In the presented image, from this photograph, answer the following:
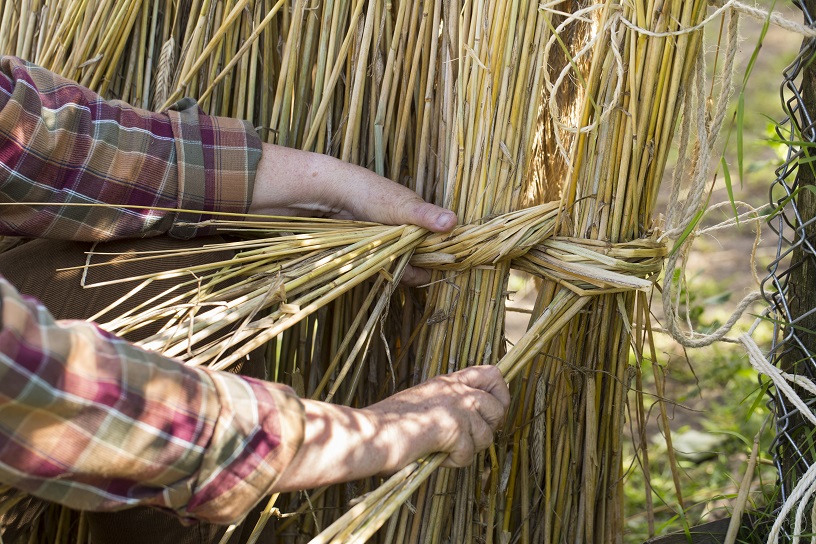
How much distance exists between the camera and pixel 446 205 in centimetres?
136

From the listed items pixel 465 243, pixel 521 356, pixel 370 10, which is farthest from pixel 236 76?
pixel 521 356

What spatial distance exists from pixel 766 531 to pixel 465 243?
0.65 metres

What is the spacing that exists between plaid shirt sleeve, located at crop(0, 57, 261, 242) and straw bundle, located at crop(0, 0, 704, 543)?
0.09m

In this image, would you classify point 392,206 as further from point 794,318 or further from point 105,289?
point 794,318

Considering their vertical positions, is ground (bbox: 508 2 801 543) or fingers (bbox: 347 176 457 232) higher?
fingers (bbox: 347 176 457 232)

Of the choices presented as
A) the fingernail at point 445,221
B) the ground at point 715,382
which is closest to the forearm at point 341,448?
the fingernail at point 445,221

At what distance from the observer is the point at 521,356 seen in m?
1.25

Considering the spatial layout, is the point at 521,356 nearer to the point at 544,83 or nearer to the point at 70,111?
the point at 544,83

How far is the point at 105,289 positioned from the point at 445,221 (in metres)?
0.54

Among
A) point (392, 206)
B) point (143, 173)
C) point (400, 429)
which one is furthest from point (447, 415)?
point (143, 173)

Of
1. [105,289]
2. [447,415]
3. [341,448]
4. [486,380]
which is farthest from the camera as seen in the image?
[105,289]

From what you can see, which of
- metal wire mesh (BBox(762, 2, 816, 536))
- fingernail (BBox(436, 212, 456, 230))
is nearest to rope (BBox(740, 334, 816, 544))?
metal wire mesh (BBox(762, 2, 816, 536))

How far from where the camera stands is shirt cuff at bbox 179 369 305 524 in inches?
33.8

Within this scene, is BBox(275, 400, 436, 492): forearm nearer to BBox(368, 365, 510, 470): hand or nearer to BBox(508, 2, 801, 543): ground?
BBox(368, 365, 510, 470): hand
